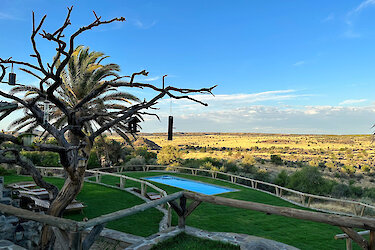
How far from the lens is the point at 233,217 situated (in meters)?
10.1

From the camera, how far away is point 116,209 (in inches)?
422

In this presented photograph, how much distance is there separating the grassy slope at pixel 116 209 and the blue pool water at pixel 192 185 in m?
5.08

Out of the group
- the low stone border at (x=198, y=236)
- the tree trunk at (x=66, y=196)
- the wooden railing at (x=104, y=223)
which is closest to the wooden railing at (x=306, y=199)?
the low stone border at (x=198, y=236)

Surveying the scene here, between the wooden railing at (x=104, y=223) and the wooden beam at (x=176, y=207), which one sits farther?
the wooden beam at (x=176, y=207)

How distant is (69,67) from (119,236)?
846 cm

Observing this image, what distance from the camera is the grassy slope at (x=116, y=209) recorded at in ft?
27.8

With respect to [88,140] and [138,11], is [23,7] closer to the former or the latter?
[138,11]

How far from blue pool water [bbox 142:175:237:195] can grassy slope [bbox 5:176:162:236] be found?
16.7ft

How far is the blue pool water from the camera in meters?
16.2

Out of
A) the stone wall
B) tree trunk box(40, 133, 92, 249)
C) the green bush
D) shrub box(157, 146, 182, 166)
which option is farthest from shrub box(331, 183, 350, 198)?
the green bush

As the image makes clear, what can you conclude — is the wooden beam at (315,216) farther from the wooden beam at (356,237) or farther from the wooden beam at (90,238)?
the wooden beam at (90,238)

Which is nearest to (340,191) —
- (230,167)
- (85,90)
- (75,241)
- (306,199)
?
(306,199)

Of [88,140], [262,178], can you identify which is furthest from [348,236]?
[262,178]

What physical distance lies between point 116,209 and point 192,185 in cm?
793
